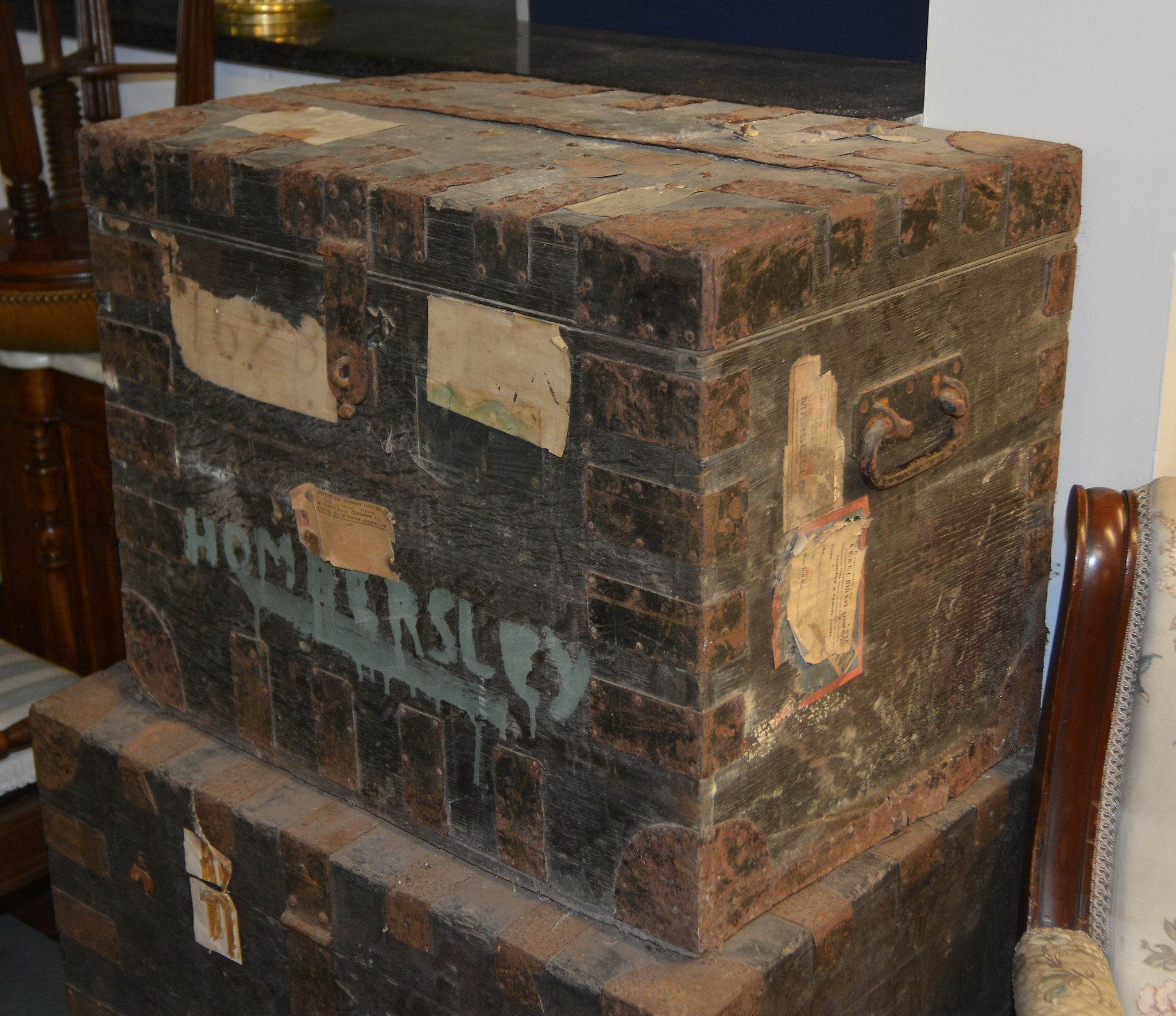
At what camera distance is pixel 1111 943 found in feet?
4.77

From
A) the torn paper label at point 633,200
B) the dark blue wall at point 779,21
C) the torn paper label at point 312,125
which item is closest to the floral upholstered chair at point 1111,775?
the torn paper label at point 633,200

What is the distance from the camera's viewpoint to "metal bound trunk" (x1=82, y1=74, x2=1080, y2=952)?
3.82ft

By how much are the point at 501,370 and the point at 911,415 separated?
38 centimetres

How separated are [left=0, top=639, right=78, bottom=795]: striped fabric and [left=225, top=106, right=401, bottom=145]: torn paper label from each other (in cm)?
92

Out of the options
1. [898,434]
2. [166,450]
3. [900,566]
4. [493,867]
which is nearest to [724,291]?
[898,434]

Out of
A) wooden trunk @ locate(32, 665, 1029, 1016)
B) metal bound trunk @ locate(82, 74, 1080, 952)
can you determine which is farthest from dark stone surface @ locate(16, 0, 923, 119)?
wooden trunk @ locate(32, 665, 1029, 1016)

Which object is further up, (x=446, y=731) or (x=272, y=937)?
(x=446, y=731)

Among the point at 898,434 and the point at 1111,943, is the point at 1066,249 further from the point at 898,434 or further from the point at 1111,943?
the point at 1111,943

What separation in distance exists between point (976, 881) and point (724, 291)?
79 centimetres

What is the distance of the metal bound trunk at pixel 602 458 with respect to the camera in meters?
1.16

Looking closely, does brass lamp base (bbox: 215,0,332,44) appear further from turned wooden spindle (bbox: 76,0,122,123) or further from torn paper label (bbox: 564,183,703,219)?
torn paper label (bbox: 564,183,703,219)

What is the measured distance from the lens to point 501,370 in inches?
48.2

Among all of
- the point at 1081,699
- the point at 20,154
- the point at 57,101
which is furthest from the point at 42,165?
the point at 1081,699

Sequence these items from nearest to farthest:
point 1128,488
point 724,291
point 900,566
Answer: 1. point 724,291
2. point 900,566
3. point 1128,488
